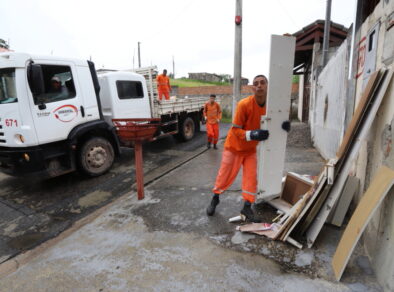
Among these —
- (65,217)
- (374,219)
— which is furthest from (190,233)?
(65,217)

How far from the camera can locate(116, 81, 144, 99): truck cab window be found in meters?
5.85

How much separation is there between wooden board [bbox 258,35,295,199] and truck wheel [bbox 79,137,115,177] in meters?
3.40

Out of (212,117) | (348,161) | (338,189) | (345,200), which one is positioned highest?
(212,117)

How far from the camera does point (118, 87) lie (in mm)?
5809

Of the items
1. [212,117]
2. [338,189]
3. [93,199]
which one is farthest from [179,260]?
[212,117]

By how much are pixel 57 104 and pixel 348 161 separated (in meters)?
4.39

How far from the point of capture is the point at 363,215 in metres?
1.73

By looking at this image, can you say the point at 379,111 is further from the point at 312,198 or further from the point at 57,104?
the point at 57,104

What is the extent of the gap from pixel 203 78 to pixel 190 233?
143ft

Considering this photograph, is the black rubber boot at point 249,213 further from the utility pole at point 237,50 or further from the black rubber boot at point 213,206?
the utility pole at point 237,50

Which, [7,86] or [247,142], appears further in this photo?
[7,86]

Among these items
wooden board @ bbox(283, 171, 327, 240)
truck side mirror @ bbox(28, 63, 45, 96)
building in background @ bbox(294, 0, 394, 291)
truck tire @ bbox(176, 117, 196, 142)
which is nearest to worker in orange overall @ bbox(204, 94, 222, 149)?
truck tire @ bbox(176, 117, 196, 142)

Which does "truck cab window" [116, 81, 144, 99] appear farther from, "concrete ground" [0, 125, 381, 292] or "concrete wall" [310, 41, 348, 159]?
"concrete wall" [310, 41, 348, 159]

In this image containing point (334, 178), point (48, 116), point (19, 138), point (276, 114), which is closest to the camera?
point (334, 178)
